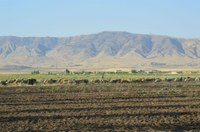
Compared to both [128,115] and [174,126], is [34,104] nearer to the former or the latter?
[128,115]

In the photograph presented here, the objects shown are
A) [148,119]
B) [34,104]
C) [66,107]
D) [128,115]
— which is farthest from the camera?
[34,104]

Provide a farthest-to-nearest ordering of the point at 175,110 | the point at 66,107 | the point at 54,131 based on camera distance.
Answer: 1. the point at 66,107
2. the point at 175,110
3. the point at 54,131

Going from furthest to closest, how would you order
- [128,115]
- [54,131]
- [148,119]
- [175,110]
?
[175,110], [128,115], [148,119], [54,131]

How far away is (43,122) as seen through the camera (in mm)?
22688

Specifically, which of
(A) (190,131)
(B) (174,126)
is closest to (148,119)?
(B) (174,126)

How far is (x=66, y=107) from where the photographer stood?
98.6ft

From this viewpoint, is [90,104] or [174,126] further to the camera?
[90,104]

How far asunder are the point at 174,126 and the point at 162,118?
9.04ft

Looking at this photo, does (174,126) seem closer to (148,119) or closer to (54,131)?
(148,119)

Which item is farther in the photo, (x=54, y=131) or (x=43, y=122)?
(x=43, y=122)

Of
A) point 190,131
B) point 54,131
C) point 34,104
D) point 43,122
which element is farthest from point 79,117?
point 34,104

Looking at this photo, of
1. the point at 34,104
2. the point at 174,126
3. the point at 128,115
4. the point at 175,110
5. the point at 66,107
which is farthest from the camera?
the point at 34,104

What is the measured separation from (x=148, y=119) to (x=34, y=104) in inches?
410

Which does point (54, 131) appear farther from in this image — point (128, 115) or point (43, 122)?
point (128, 115)
